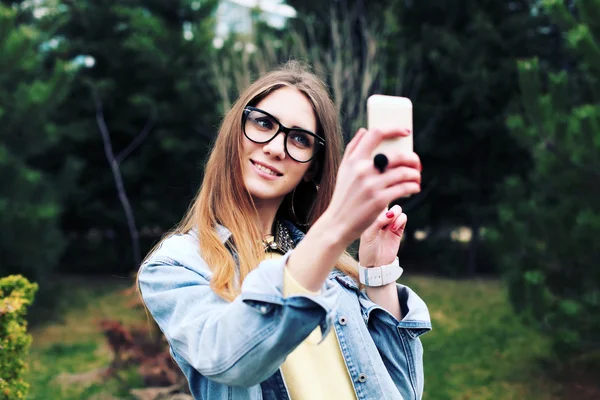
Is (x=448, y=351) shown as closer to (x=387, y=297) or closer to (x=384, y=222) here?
(x=387, y=297)

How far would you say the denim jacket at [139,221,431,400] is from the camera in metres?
0.98

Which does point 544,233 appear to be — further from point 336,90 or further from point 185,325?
point 185,325

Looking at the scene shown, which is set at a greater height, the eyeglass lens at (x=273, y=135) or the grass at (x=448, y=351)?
the eyeglass lens at (x=273, y=135)

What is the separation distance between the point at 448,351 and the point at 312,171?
571cm

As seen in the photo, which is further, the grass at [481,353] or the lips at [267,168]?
the grass at [481,353]

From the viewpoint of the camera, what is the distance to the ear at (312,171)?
1716 mm

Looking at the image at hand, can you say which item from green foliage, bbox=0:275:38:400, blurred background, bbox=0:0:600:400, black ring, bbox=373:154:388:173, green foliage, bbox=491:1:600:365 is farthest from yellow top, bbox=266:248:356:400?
green foliage, bbox=491:1:600:365

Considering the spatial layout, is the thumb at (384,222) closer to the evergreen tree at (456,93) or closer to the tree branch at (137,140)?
the evergreen tree at (456,93)

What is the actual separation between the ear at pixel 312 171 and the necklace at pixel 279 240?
149 mm

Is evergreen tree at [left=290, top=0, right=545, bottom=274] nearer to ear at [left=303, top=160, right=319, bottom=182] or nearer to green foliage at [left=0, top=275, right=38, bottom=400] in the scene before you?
green foliage at [left=0, top=275, right=38, bottom=400]

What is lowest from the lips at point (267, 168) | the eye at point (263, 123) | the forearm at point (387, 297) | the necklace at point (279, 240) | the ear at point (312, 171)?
the forearm at point (387, 297)

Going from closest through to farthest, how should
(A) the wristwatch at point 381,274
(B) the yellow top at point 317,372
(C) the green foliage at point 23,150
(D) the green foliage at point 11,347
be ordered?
(B) the yellow top at point 317,372 → (A) the wristwatch at point 381,274 → (D) the green foliage at point 11,347 → (C) the green foliage at point 23,150

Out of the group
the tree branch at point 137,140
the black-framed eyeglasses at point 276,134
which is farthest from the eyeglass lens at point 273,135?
the tree branch at point 137,140

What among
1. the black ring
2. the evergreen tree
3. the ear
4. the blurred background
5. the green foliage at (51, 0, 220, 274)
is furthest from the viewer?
the evergreen tree
